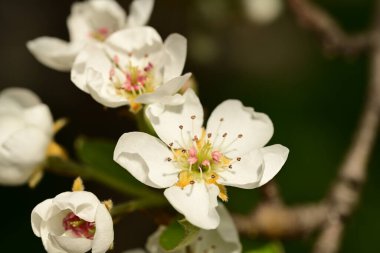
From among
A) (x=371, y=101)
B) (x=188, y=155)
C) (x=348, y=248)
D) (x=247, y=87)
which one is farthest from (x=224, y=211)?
(x=247, y=87)

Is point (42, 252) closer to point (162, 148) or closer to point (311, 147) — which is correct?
point (311, 147)

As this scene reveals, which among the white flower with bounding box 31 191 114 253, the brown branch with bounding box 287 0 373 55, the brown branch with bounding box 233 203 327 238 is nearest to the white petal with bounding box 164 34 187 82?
the white flower with bounding box 31 191 114 253

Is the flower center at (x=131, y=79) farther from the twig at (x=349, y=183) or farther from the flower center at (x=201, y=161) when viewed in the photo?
the twig at (x=349, y=183)

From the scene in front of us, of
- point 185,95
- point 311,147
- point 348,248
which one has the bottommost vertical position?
point 348,248

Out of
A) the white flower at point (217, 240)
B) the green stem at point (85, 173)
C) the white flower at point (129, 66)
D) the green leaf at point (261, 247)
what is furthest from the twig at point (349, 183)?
the white flower at point (129, 66)

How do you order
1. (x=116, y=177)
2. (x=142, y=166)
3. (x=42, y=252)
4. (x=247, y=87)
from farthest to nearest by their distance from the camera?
(x=247, y=87) < (x=42, y=252) < (x=116, y=177) < (x=142, y=166)

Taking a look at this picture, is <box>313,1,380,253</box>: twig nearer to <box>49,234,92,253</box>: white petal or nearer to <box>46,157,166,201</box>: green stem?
<box>46,157,166,201</box>: green stem
